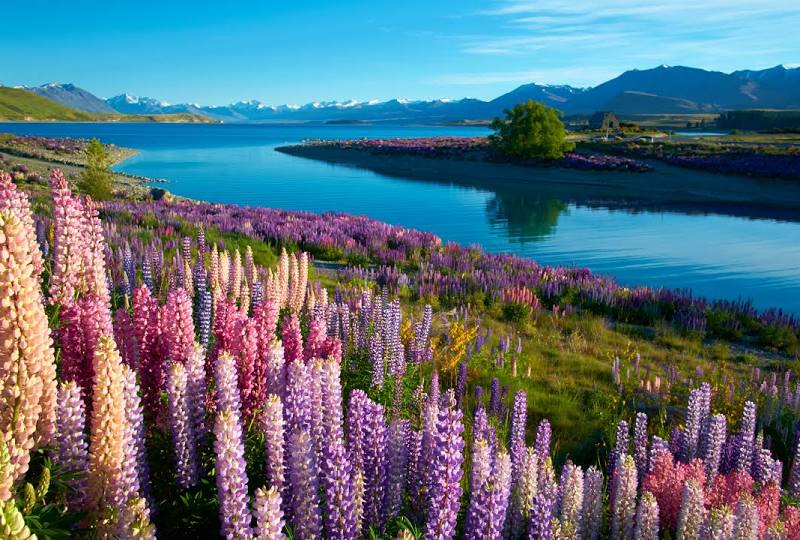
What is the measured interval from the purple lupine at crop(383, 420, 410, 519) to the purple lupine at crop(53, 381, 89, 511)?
4.85 ft

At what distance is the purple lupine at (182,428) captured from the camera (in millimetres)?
3277

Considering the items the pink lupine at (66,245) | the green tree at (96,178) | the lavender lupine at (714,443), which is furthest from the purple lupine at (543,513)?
the green tree at (96,178)

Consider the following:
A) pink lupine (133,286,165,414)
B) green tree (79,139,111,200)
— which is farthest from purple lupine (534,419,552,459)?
green tree (79,139,111,200)

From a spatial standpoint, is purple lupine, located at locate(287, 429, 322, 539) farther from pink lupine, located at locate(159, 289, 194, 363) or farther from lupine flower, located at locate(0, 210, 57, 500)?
pink lupine, located at locate(159, 289, 194, 363)

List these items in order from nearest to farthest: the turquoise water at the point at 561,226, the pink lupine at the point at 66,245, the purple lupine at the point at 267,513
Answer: the purple lupine at the point at 267,513 → the pink lupine at the point at 66,245 → the turquoise water at the point at 561,226

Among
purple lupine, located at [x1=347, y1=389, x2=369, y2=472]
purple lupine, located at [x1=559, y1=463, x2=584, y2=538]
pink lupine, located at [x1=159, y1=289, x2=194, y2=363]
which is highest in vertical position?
pink lupine, located at [x1=159, y1=289, x2=194, y2=363]

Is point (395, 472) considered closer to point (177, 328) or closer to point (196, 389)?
point (196, 389)

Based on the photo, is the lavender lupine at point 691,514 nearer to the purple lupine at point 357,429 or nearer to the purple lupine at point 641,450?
the purple lupine at point 641,450

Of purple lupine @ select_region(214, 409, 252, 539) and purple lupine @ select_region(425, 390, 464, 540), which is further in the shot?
purple lupine @ select_region(425, 390, 464, 540)

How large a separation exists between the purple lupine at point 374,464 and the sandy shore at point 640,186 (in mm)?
40887

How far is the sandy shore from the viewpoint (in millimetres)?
42594

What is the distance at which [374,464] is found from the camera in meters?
3.41

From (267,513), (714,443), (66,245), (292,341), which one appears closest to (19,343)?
(267,513)

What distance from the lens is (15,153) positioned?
52.6 m
